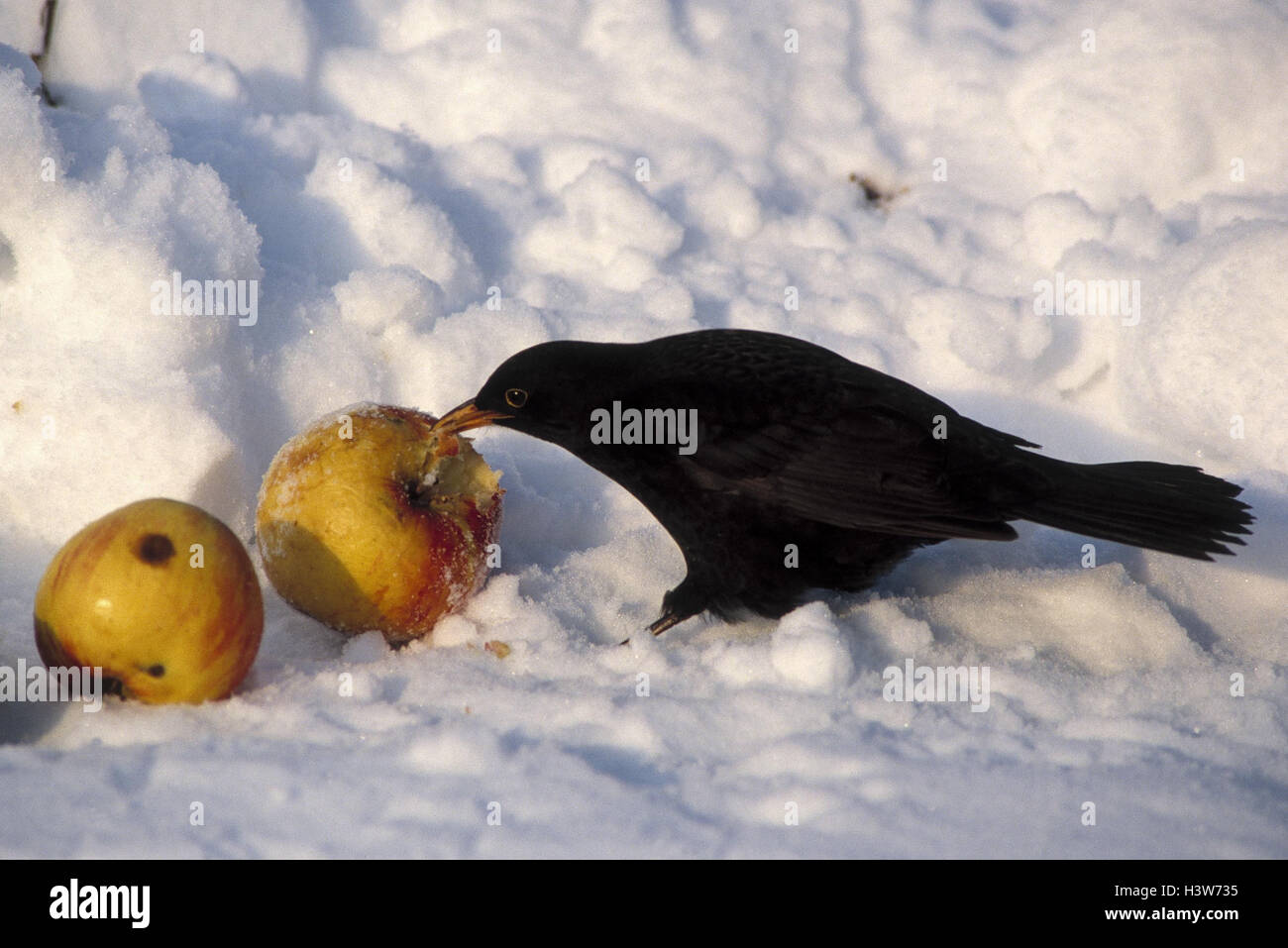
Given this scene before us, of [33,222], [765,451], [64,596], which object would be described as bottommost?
[64,596]

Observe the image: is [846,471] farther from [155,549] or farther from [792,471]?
[155,549]

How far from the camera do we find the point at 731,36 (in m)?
5.29

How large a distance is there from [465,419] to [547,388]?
0.25 m

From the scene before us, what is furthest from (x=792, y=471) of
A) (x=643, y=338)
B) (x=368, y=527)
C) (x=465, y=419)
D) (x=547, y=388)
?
(x=643, y=338)

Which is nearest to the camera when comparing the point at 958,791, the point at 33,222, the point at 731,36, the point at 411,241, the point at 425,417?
the point at 958,791

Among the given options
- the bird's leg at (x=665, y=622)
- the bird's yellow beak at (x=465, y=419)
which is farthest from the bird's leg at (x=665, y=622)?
the bird's yellow beak at (x=465, y=419)

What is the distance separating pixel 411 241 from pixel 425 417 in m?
1.34

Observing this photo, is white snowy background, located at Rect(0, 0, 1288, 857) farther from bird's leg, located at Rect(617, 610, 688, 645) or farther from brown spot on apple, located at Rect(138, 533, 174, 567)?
brown spot on apple, located at Rect(138, 533, 174, 567)

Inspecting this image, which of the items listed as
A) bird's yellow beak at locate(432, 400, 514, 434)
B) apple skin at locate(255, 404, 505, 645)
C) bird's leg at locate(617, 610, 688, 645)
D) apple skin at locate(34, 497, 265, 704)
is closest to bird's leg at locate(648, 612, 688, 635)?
bird's leg at locate(617, 610, 688, 645)

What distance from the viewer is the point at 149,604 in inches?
97.2

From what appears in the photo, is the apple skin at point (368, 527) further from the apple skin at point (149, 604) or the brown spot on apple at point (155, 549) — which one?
the brown spot on apple at point (155, 549)

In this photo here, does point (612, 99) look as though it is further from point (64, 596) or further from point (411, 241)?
point (64, 596)

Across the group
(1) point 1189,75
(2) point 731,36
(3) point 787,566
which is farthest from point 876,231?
(3) point 787,566

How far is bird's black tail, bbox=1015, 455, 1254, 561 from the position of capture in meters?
2.91
